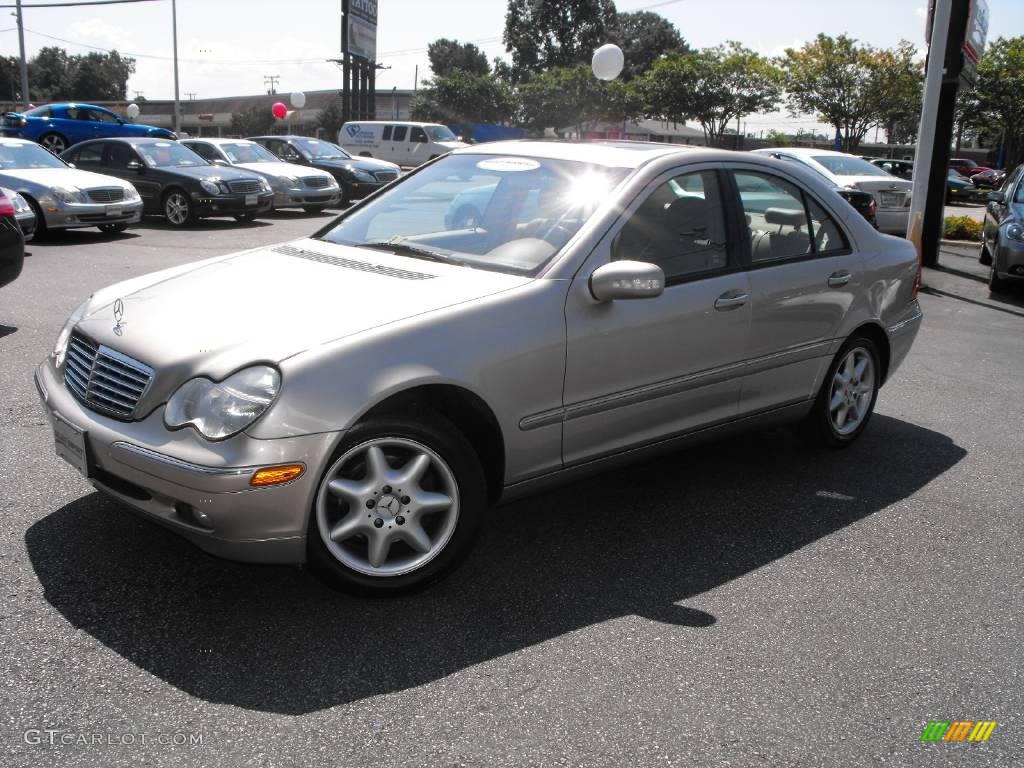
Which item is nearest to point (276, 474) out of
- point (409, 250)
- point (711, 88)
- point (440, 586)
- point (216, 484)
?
point (216, 484)

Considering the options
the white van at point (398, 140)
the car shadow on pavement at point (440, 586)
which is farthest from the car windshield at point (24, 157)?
the white van at point (398, 140)

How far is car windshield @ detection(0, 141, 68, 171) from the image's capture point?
44.4ft

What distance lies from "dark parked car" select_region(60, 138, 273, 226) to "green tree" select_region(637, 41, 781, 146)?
4472cm

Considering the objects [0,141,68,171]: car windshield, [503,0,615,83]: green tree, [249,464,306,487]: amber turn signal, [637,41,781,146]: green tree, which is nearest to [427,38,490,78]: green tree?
[503,0,615,83]: green tree

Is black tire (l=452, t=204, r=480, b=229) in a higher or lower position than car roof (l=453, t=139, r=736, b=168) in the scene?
lower

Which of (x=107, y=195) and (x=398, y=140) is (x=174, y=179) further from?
(x=398, y=140)

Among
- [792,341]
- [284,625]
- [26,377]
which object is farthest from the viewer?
[26,377]

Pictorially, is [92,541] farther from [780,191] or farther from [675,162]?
[780,191]

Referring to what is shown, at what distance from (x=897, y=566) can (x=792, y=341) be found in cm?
123

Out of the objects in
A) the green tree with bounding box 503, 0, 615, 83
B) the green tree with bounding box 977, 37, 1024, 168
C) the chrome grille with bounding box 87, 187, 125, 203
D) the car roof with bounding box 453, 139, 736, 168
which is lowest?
the chrome grille with bounding box 87, 187, 125, 203

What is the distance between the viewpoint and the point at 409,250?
13.6ft

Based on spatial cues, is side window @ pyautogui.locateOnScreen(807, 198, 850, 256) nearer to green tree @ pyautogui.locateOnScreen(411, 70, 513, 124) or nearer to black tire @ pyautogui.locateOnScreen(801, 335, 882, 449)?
black tire @ pyautogui.locateOnScreen(801, 335, 882, 449)

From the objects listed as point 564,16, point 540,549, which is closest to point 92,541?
point 540,549

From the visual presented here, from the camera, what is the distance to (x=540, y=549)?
3916 mm
